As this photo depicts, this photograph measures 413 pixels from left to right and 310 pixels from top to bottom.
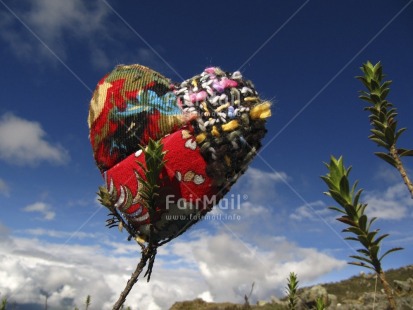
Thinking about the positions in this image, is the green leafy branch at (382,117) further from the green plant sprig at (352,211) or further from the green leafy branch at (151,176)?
the green leafy branch at (151,176)

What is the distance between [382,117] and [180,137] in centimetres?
291

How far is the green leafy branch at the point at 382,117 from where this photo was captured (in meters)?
2.08

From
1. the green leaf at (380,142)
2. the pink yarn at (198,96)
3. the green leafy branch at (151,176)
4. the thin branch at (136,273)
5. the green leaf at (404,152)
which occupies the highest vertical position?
the pink yarn at (198,96)

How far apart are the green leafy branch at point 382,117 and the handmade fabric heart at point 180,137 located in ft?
7.59

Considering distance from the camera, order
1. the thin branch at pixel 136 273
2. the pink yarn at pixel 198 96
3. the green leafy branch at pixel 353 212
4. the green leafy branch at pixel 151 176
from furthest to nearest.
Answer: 1. the pink yarn at pixel 198 96
2. the green leafy branch at pixel 151 176
3. the thin branch at pixel 136 273
4. the green leafy branch at pixel 353 212

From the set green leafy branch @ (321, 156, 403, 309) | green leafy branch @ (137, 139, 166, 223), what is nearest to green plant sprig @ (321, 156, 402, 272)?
green leafy branch @ (321, 156, 403, 309)

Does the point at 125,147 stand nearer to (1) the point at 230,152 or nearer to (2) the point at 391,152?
(1) the point at 230,152

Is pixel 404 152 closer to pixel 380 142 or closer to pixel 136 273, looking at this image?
pixel 380 142

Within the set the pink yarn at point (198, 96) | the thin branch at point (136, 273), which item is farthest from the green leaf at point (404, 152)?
the pink yarn at point (198, 96)

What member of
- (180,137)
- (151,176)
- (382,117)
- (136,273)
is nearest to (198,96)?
(180,137)

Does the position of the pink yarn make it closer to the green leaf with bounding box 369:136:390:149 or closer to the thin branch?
the thin branch

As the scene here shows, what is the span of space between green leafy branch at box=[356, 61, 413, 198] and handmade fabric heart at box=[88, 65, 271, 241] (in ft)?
7.59

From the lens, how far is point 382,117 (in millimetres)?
2234

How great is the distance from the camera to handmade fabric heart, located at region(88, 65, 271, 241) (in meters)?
4.65
